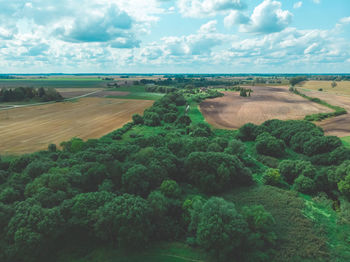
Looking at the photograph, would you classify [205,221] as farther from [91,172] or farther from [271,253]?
[91,172]

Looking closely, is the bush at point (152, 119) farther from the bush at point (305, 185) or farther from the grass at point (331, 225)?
the grass at point (331, 225)

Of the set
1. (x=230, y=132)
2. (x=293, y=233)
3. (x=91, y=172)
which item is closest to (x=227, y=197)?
(x=293, y=233)

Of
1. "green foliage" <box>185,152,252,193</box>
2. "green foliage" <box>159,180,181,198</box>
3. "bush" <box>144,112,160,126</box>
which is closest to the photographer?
"green foliage" <box>159,180,181,198</box>

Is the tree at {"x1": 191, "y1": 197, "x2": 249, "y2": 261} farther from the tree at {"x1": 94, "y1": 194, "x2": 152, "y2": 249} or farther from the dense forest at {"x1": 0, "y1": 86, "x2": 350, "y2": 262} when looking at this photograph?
the tree at {"x1": 94, "y1": 194, "x2": 152, "y2": 249}

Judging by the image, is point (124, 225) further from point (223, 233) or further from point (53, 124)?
point (53, 124)

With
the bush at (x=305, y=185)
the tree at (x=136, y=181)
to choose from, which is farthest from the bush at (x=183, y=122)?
the tree at (x=136, y=181)

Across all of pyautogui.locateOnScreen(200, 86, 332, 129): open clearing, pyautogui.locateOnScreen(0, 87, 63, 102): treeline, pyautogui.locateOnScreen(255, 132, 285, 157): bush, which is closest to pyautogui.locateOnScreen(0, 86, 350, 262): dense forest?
pyautogui.locateOnScreen(255, 132, 285, 157): bush
